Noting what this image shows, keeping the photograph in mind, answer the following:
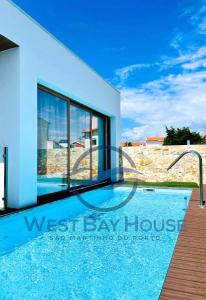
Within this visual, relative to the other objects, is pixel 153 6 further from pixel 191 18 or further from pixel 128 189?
pixel 128 189

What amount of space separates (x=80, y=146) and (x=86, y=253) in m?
6.83

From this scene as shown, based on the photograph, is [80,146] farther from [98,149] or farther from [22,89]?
[22,89]

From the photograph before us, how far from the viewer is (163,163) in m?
14.4

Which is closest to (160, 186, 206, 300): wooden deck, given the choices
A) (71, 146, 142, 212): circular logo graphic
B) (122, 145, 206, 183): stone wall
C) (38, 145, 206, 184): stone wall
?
(71, 146, 142, 212): circular logo graphic

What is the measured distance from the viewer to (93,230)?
201 inches

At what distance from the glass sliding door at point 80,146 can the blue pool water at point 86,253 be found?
3.11 m

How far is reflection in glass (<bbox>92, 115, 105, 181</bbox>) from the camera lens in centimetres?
1190

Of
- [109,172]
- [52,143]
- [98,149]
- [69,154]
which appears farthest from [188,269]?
[109,172]

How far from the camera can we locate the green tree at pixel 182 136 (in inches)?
2010

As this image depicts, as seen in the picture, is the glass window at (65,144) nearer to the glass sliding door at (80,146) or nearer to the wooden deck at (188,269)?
the glass sliding door at (80,146)

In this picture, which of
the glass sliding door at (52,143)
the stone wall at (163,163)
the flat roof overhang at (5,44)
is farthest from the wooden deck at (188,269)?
the stone wall at (163,163)

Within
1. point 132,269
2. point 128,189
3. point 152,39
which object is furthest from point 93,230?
point 152,39

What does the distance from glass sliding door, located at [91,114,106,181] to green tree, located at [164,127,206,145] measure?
133 feet

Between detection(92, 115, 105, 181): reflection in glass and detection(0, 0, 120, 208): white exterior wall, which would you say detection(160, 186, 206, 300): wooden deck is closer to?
detection(0, 0, 120, 208): white exterior wall
